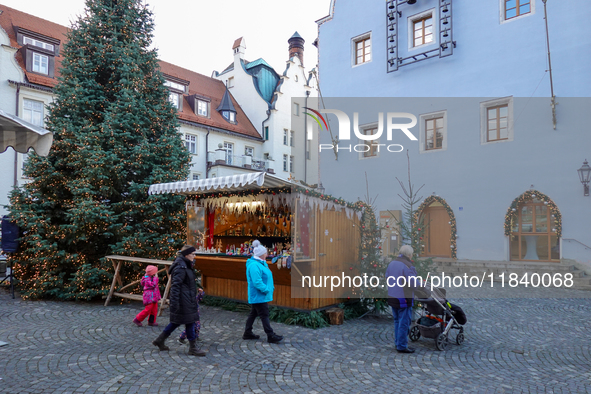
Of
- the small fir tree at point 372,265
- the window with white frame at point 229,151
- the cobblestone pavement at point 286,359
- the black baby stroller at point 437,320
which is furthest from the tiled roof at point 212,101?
the black baby stroller at point 437,320

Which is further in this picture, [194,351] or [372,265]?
[372,265]

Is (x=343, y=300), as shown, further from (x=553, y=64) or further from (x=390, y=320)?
(x=553, y=64)

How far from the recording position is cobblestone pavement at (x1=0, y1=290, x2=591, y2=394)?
203 inches

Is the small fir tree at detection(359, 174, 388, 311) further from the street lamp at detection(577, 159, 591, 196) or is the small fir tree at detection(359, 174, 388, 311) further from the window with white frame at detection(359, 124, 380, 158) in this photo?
the window with white frame at detection(359, 124, 380, 158)

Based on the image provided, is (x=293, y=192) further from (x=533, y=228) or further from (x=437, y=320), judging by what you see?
(x=533, y=228)

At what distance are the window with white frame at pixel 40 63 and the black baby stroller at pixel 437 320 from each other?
22.8 m

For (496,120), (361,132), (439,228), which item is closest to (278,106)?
(361,132)

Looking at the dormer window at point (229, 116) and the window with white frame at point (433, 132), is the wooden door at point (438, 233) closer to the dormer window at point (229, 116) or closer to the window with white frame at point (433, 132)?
the window with white frame at point (433, 132)

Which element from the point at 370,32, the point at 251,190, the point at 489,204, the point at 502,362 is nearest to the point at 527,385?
the point at 502,362

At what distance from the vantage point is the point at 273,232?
1095 cm

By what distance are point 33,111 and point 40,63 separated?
2733 millimetres

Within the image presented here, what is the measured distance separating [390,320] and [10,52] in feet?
71.3

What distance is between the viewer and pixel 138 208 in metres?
11.0

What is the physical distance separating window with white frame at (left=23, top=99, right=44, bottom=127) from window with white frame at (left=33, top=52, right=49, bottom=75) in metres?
1.81
